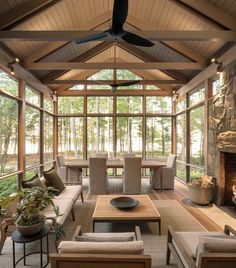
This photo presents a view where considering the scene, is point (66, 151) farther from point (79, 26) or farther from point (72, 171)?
point (79, 26)

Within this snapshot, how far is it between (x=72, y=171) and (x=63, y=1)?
4.47 metres

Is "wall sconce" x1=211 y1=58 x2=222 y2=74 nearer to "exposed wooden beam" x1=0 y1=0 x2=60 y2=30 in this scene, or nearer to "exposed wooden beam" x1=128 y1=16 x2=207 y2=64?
"exposed wooden beam" x1=128 y1=16 x2=207 y2=64

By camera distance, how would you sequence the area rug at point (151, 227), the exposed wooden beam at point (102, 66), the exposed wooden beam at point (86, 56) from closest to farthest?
1. the area rug at point (151, 227)
2. the exposed wooden beam at point (102, 66)
3. the exposed wooden beam at point (86, 56)

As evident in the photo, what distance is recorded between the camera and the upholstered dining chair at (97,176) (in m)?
5.71

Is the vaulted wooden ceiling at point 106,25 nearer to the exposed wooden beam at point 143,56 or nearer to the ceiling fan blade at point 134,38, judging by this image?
the exposed wooden beam at point 143,56

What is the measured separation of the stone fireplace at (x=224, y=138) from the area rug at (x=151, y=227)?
3.55 ft

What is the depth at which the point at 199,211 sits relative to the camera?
4.49 meters

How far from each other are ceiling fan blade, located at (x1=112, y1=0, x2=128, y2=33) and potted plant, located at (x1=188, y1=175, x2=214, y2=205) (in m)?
3.74

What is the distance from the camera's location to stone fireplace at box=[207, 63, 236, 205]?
4312mm

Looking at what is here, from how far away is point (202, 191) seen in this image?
4777 mm

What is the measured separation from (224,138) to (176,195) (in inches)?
81.5

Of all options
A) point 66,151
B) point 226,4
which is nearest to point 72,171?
point 66,151

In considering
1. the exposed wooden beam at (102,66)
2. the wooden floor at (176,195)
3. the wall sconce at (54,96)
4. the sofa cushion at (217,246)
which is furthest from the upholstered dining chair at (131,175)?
the wall sconce at (54,96)

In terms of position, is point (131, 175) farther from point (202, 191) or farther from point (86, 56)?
point (86, 56)
